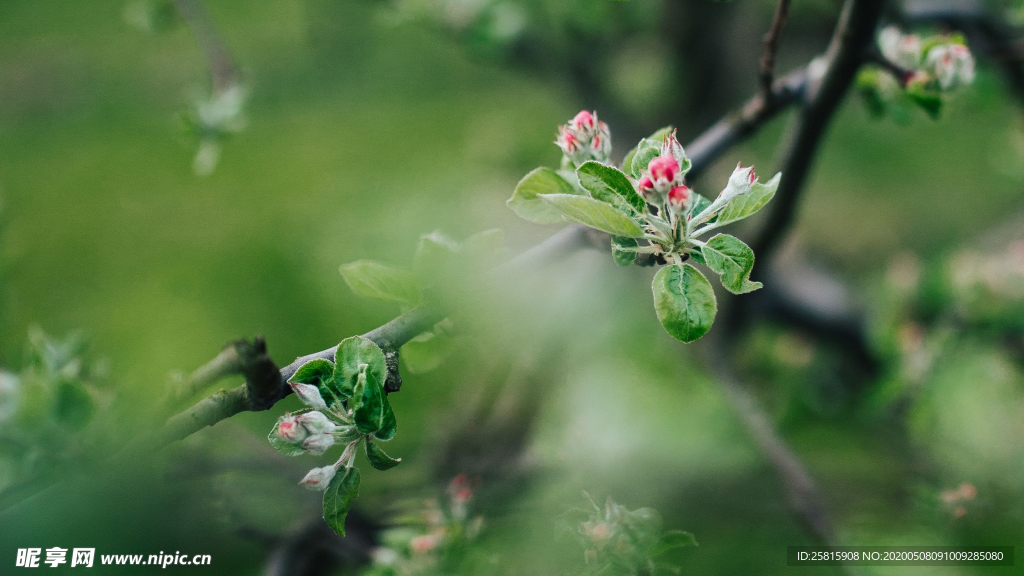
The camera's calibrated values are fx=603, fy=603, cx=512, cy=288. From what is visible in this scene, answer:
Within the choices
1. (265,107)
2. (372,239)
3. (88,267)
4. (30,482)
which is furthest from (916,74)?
(265,107)

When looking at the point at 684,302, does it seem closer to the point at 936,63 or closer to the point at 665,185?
the point at 665,185

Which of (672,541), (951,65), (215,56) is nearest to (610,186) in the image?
(672,541)

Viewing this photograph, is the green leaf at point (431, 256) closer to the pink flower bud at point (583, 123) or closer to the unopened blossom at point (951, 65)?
the pink flower bud at point (583, 123)

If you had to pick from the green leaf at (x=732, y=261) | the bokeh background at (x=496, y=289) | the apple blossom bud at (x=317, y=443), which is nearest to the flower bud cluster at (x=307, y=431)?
the apple blossom bud at (x=317, y=443)

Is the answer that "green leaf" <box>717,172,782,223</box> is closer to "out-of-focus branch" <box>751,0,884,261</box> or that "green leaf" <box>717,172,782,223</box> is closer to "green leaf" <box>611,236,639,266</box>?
"green leaf" <box>611,236,639,266</box>

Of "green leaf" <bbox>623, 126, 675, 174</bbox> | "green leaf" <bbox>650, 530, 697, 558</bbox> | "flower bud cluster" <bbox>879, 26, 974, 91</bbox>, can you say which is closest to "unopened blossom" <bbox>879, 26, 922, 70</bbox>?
"flower bud cluster" <bbox>879, 26, 974, 91</bbox>

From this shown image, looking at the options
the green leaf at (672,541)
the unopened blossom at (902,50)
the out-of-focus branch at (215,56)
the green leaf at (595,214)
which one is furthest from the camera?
the out-of-focus branch at (215,56)

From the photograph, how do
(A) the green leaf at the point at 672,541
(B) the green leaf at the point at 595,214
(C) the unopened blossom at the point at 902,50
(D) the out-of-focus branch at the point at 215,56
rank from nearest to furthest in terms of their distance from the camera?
(B) the green leaf at the point at 595,214, (A) the green leaf at the point at 672,541, (C) the unopened blossom at the point at 902,50, (D) the out-of-focus branch at the point at 215,56
